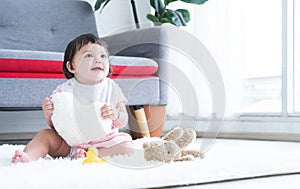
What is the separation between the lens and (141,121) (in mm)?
1971

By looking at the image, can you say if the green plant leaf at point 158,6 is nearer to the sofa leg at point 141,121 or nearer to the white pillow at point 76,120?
the sofa leg at point 141,121

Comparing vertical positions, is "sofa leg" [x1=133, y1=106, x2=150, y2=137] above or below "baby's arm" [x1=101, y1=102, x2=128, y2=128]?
below

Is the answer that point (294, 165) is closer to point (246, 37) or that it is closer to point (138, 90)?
point (138, 90)

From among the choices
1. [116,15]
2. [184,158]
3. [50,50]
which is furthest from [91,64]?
[116,15]

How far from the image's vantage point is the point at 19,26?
2480 mm

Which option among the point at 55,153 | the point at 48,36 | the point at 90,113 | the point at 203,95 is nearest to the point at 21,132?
the point at 48,36

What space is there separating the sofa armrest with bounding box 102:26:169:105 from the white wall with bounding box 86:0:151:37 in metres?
0.80

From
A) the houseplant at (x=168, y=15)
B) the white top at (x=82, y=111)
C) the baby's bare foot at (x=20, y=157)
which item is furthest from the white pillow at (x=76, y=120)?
the houseplant at (x=168, y=15)

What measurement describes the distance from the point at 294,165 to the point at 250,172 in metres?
0.18

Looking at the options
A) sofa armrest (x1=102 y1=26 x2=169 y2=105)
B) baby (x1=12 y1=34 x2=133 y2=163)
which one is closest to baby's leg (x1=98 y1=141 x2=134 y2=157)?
baby (x1=12 y1=34 x2=133 y2=163)

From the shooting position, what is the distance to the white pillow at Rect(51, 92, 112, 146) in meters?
1.22

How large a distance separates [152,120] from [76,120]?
103cm

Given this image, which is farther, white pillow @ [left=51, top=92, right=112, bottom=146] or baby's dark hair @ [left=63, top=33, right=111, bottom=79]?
baby's dark hair @ [left=63, top=33, right=111, bottom=79]

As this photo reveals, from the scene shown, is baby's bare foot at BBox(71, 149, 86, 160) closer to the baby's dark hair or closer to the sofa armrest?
the baby's dark hair
